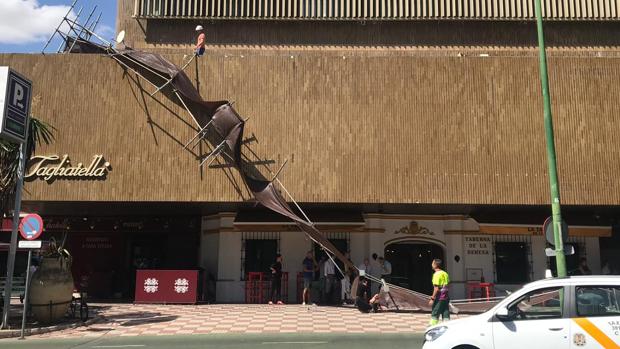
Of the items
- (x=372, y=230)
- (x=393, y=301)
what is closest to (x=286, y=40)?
(x=372, y=230)

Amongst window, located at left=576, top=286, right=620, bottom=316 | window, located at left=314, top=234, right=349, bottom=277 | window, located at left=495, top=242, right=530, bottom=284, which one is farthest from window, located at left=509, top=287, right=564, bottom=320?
window, located at left=495, top=242, right=530, bottom=284

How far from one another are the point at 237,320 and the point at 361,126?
24.2 ft

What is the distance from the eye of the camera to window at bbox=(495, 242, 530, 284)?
68.1ft

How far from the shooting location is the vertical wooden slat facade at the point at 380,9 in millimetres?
20266

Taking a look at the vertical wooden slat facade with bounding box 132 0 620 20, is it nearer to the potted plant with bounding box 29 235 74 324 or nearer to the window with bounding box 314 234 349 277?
the window with bounding box 314 234 349 277

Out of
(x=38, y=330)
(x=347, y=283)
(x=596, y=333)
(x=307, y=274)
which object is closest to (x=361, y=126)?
(x=307, y=274)

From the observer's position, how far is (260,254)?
68.2 feet

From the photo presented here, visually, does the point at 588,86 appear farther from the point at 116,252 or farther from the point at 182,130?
the point at 116,252

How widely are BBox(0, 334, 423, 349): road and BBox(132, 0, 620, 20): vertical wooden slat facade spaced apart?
41.3 feet

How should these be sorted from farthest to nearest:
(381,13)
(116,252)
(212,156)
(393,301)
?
(116,252) < (381,13) < (212,156) < (393,301)

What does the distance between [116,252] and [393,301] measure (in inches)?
495

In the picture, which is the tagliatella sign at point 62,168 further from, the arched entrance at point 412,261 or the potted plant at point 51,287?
the arched entrance at point 412,261

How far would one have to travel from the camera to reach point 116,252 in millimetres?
23297

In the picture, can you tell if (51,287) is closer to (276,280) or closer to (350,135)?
(276,280)
